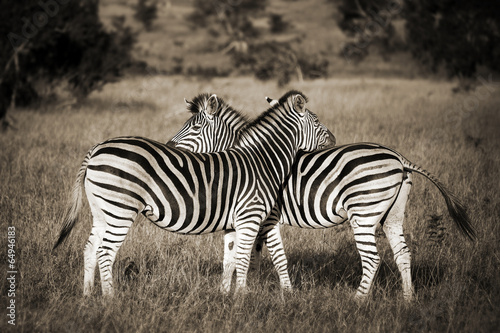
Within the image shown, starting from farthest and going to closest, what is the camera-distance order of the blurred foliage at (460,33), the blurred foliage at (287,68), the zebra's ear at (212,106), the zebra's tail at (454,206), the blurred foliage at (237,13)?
the blurred foliage at (237,13) → the blurred foliage at (287,68) → the blurred foliage at (460,33) → the zebra's ear at (212,106) → the zebra's tail at (454,206)

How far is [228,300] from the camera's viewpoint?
15.0ft

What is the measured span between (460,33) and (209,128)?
19.5 m

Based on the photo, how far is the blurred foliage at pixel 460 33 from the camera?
69.8ft

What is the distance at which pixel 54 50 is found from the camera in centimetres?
1853

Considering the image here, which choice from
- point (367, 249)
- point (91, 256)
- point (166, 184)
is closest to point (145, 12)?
point (91, 256)

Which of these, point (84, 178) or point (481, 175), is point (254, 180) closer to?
point (84, 178)

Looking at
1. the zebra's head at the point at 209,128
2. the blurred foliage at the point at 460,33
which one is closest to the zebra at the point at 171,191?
the zebra's head at the point at 209,128

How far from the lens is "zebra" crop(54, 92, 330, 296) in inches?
167

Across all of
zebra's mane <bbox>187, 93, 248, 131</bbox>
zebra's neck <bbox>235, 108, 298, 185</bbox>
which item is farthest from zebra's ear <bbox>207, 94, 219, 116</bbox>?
zebra's neck <bbox>235, 108, 298, 185</bbox>

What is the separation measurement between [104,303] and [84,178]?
49.0 inches

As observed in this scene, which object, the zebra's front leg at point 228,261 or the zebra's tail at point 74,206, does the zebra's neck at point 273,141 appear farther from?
the zebra's tail at point 74,206

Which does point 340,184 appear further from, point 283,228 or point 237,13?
point 237,13

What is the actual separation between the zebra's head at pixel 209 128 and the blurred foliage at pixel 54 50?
12.1 m

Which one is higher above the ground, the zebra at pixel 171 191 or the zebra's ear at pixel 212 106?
the zebra's ear at pixel 212 106
